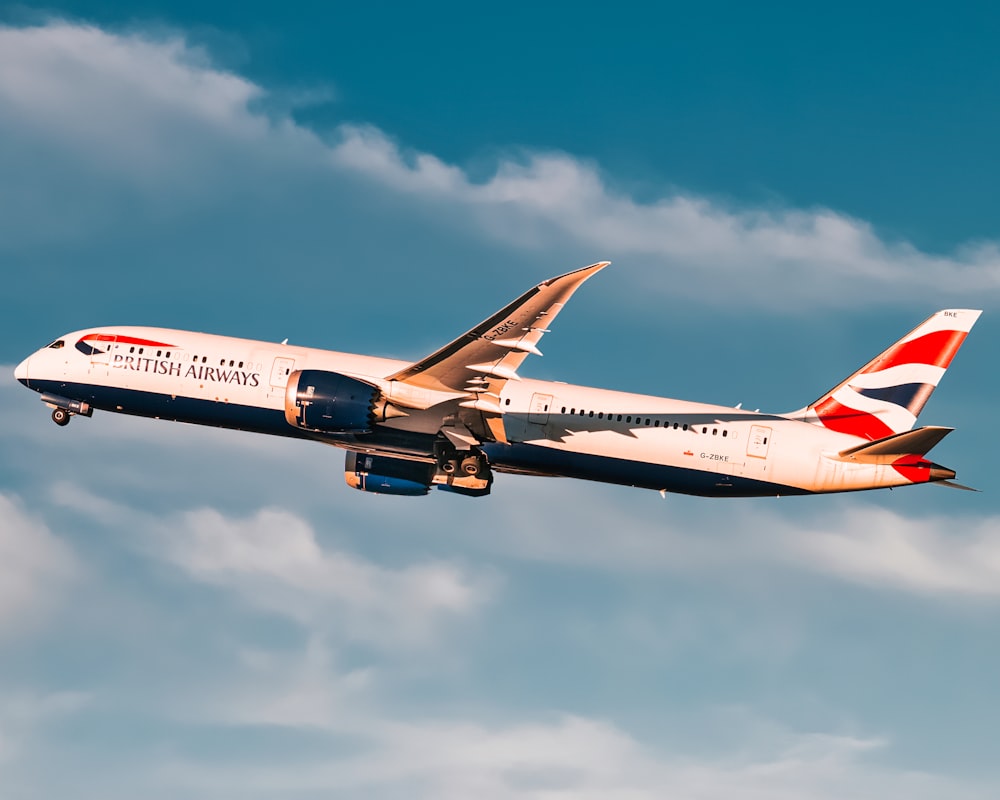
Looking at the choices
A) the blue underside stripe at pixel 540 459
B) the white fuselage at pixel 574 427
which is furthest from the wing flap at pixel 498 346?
the blue underside stripe at pixel 540 459

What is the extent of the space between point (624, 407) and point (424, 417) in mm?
7955

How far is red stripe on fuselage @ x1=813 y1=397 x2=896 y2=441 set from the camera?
48.8 m

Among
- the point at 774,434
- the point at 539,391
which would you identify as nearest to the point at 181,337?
the point at 539,391

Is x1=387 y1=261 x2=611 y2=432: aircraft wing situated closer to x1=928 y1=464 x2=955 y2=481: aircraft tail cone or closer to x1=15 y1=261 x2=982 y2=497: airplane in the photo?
x1=15 y1=261 x2=982 y2=497: airplane

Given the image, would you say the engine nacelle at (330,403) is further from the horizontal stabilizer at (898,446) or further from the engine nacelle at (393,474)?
the horizontal stabilizer at (898,446)

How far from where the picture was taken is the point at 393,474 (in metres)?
50.0

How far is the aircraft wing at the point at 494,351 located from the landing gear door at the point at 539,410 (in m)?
2.25

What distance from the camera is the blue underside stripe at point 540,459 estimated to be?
154 feet

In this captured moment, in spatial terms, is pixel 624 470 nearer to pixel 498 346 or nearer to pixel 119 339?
pixel 498 346

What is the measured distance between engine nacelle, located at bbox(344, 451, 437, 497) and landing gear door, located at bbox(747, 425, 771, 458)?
13.0 meters

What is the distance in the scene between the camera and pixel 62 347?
51.0 metres

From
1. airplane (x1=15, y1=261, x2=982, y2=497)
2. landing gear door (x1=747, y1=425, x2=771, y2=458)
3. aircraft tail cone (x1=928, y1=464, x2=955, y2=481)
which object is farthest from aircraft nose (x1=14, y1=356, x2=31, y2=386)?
aircraft tail cone (x1=928, y1=464, x2=955, y2=481)

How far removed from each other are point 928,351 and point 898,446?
7.24m

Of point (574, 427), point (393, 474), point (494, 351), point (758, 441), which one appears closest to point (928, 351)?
point (758, 441)
